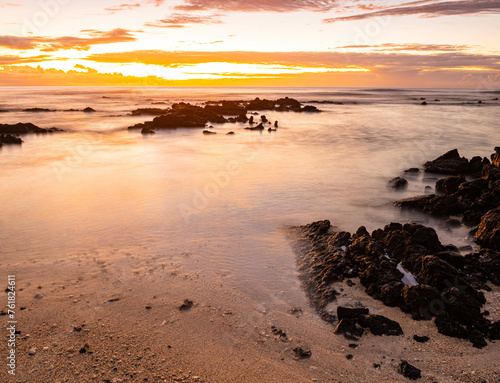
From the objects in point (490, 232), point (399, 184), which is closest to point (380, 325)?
point (490, 232)

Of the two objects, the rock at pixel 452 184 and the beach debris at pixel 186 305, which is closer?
the beach debris at pixel 186 305

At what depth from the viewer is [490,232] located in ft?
33.7

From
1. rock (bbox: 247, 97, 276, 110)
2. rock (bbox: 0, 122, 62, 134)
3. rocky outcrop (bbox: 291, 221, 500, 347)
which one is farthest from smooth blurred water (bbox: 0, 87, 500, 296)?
rock (bbox: 247, 97, 276, 110)

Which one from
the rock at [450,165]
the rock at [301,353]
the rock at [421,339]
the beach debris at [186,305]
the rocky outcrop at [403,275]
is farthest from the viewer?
the rock at [450,165]

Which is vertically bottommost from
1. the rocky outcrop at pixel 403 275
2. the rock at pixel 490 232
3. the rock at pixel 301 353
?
the rock at pixel 301 353

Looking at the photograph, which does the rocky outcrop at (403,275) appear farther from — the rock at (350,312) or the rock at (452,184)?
the rock at (452,184)

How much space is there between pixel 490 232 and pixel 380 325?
5.76m

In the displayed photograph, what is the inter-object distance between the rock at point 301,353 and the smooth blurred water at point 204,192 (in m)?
2.56

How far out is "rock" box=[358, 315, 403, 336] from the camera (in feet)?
22.8

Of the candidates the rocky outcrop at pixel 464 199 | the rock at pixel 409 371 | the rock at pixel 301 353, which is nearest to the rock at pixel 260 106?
the rocky outcrop at pixel 464 199

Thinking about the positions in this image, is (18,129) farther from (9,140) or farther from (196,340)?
(196,340)

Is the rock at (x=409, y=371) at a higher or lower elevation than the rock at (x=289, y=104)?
lower

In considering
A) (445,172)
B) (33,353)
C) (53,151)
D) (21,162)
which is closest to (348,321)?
(33,353)

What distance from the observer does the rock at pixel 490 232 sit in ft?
32.7
